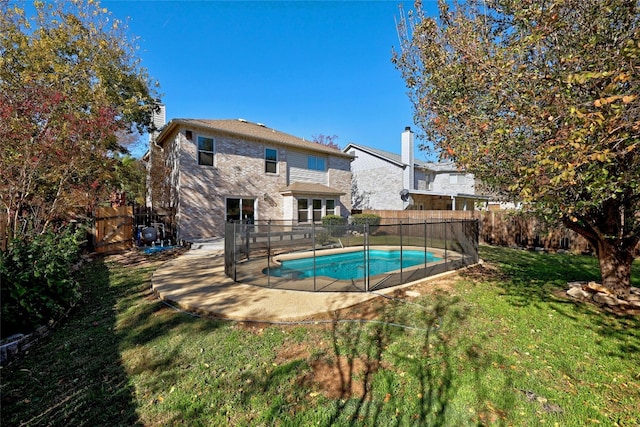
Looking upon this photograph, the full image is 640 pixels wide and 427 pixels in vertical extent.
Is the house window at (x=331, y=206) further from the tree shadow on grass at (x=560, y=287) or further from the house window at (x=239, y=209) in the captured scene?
the tree shadow on grass at (x=560, y=287)

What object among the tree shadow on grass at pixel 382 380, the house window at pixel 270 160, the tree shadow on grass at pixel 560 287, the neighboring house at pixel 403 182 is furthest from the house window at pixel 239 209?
the tree shadow on grass at pixel 382 380

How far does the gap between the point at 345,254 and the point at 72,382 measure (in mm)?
7802

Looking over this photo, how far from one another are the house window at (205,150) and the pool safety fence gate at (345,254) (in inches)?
242

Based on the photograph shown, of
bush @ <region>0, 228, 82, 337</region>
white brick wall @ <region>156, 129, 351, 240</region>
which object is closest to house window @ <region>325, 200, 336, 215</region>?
white brick wall @ <region>156, 129, 351, 240</region>

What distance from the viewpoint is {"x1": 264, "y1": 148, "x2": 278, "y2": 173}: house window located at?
51.4 feet

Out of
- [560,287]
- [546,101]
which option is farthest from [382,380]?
[560,287]

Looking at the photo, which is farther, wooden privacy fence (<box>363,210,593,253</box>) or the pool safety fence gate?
wooden privacy fence (<box>363,210,593,253</box>)

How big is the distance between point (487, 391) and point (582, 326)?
2598mm

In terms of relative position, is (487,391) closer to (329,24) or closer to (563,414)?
(563,414)

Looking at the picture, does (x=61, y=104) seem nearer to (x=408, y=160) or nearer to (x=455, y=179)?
(x=408, y=160)

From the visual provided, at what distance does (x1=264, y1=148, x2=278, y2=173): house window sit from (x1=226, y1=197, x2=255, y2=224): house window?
2.04 m

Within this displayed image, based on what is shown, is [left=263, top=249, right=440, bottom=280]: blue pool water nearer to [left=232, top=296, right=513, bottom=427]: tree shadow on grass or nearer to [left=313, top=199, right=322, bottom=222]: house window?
[left=232, top=296, right=513, bottom=427]: tree shadow on grass

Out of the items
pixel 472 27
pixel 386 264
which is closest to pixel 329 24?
pixel 472 27

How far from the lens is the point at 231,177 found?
1429cm
